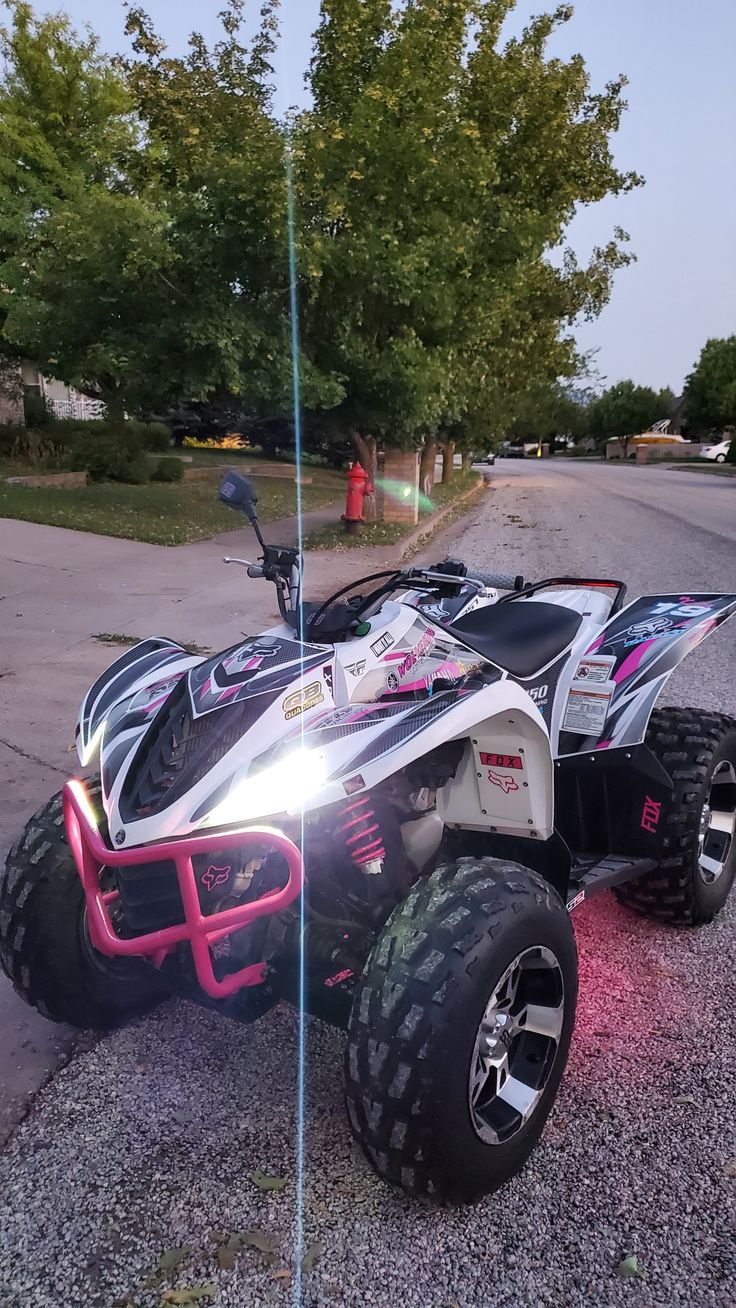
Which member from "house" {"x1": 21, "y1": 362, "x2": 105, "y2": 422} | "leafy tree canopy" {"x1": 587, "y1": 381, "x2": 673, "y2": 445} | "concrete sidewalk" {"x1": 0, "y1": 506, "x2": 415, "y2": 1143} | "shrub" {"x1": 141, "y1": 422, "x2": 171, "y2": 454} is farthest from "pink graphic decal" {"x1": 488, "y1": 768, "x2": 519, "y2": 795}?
"leafy tree canopy" {"x1": 587, "y1": 381, "x2": 673, "y2": 445}

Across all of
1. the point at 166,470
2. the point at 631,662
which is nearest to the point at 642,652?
the point at 631,662

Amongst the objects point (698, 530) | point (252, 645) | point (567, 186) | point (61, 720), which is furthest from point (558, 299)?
point (252, 645)

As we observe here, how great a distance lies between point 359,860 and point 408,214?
11986 mm

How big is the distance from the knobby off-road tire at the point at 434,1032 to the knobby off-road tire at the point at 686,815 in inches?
45.9

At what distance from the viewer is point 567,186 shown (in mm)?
17797

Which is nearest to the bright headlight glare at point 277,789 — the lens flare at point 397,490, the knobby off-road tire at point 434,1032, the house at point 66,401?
the knobby off-road tire at point 434,1032

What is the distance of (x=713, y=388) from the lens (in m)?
69.3

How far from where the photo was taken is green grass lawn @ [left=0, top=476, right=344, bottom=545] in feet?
42.9

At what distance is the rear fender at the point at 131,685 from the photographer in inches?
105

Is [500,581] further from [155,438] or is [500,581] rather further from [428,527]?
[155,438]

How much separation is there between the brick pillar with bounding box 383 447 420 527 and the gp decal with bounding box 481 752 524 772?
13541 millimetres

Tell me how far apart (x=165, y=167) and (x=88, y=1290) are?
16249 millimetres

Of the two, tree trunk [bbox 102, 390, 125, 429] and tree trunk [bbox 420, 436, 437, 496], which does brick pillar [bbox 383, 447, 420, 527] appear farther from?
tree trunk [bbox 102, 390, 125, 429]

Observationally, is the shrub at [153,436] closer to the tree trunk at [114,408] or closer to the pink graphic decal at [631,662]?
the tree trunk at [114,408]
